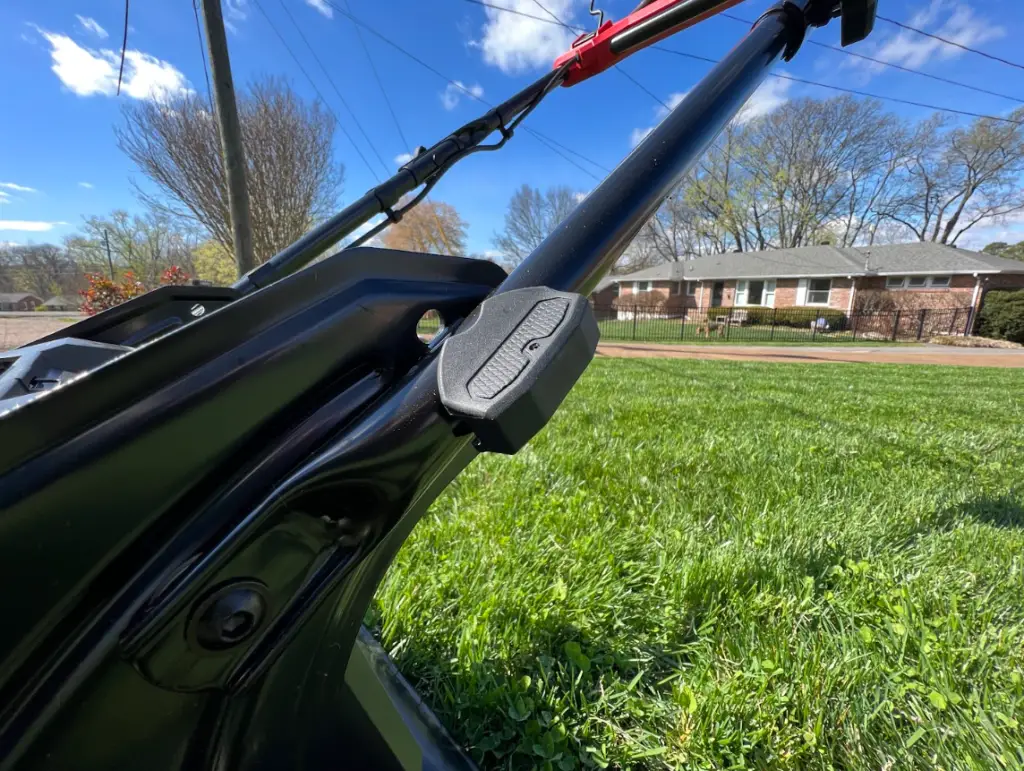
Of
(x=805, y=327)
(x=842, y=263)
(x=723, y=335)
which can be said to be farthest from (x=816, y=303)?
(x=723, y=335)

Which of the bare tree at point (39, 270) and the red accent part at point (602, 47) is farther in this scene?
the bare tree at point (39, 270)

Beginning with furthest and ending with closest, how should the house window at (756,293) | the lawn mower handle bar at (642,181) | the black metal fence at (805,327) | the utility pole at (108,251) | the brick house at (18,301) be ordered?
the brick house at (18,301), the utility pole at (108,251), the house window at (756,293), the black metal fence at (805,327), the lawn mower handle bar at (642,181)

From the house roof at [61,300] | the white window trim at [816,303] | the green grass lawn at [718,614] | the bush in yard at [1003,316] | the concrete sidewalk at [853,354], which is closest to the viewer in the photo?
the green grass lawn at [718,614]

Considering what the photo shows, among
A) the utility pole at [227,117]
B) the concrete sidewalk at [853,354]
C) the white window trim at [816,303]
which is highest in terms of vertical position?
the utility pole at [227,117]

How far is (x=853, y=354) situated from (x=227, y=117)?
1710cm

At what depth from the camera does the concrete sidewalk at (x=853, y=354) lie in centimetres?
1290

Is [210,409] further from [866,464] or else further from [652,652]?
[866,464]

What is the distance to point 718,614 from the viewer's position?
124cm

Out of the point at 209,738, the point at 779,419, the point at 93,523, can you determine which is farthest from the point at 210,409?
the point at 779,419

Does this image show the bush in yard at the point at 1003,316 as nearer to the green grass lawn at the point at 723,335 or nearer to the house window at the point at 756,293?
the green grass lawn at the point at 723,335

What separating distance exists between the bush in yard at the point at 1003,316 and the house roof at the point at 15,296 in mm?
63193

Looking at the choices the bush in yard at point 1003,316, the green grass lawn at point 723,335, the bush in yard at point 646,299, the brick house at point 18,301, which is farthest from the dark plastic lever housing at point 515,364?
the brick house at point 18,301

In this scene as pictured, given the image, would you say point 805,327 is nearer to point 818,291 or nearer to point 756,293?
point 818,291

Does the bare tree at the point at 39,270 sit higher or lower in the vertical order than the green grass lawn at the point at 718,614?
higher
